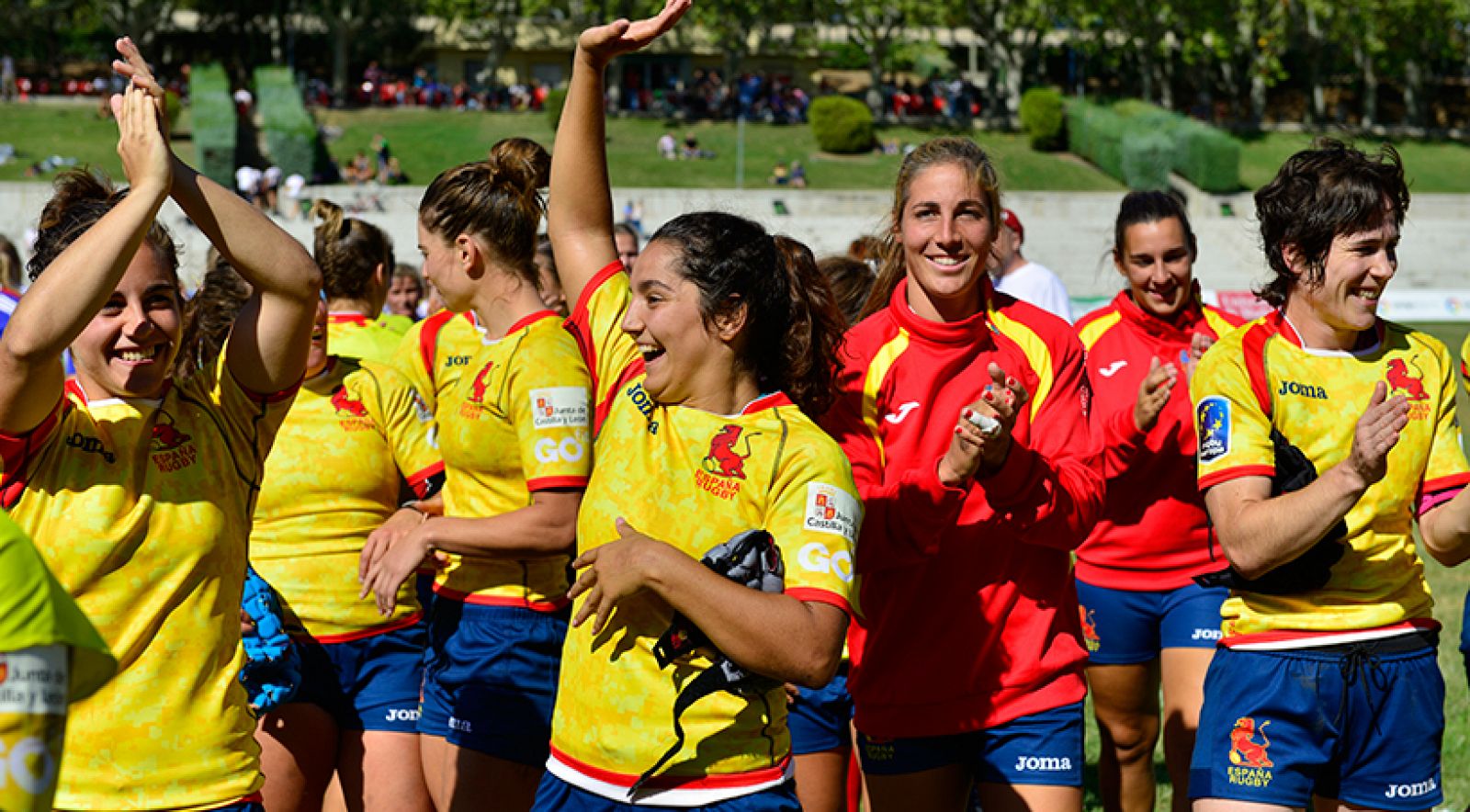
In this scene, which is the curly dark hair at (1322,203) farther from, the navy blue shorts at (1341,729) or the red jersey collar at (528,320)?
the red jersey collar at (528,320)

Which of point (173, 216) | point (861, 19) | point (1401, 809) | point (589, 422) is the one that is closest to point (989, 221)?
point (589, 422)

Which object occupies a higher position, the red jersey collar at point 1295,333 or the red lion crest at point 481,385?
the red jersey collar at point 1295,333

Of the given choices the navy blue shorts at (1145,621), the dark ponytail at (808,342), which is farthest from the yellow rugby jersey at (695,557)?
the navy blue shorts at (1145,621)

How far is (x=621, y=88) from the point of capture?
226ft

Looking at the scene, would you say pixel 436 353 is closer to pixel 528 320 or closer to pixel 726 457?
pixel 528 320

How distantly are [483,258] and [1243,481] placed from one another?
7.86 feet

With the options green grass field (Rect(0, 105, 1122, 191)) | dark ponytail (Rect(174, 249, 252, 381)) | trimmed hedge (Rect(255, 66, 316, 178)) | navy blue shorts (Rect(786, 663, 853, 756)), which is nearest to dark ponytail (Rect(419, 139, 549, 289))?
dark ponytail (Rect(174, 249, 252, 381))

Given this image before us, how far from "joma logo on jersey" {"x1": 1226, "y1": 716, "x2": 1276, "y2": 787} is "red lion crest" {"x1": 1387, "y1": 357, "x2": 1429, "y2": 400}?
100cm

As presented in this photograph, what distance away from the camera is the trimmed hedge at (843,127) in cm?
5397

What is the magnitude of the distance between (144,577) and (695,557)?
A: 1194mm

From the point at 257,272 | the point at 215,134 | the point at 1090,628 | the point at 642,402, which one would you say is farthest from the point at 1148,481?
the point at 215,134

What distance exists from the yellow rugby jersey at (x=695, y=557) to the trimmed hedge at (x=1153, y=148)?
4833 cm

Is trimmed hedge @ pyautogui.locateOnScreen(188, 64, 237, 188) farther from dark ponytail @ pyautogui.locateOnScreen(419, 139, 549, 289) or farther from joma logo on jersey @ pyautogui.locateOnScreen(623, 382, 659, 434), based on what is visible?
joma logo on jersey @ pyautogui.locateOnScreen(623, 382, 659, 434)

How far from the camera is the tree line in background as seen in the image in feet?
200
